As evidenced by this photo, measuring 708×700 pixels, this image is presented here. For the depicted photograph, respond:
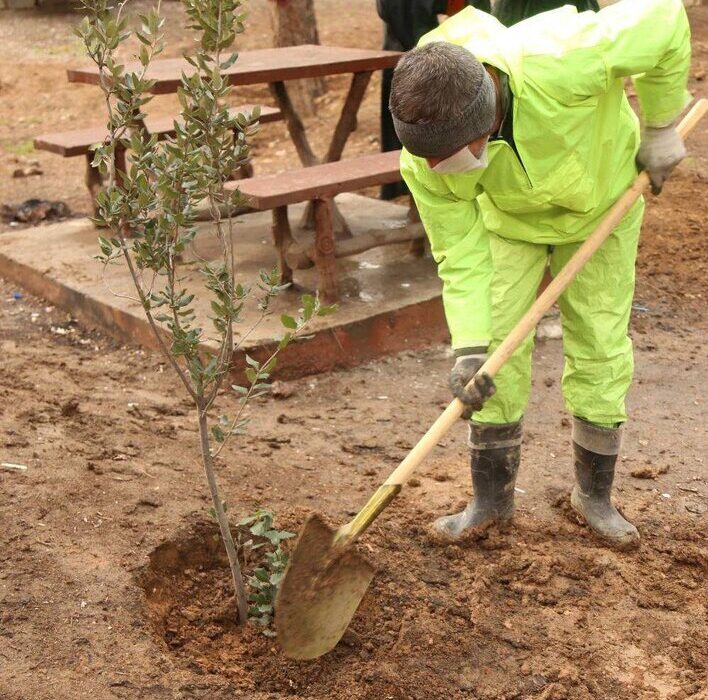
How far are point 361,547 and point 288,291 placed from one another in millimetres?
2354

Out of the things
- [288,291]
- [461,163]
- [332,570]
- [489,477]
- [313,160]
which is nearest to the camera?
[461,163]

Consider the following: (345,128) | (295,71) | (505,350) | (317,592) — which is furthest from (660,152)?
(345,128)

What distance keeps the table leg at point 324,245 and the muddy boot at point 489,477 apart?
6.32 feet

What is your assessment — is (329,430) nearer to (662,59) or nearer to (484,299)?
(484,299)

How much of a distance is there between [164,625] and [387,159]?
3373 mm

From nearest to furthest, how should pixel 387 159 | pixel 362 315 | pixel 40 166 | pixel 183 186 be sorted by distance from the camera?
pixel 183 186, pixel 362 315, pixel 387 159, pixel 40 166

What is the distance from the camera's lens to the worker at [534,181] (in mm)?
2916

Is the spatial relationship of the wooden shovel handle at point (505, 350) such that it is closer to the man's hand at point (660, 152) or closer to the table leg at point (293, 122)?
the man's hand at point (660, 152)

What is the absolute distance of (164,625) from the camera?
10.8ft

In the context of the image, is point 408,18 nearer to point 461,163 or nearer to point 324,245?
point 324,245

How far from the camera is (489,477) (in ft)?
12.6

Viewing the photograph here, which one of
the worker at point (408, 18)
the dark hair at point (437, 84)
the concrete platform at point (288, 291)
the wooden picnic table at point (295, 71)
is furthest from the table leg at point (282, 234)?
the dark hair at point (437, 84)

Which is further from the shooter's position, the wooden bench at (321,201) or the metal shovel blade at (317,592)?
the wooden bench at (321,201)

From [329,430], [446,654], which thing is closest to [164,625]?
[446,654]
